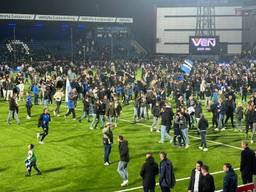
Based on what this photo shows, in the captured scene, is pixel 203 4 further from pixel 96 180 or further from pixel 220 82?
pixel 96 180

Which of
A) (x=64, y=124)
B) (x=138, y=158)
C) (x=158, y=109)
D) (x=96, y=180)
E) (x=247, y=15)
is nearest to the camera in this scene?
(x=96, y=180)

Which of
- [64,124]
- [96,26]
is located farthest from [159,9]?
[64,124]

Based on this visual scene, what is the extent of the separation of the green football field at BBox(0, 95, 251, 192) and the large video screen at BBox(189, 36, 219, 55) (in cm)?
3210

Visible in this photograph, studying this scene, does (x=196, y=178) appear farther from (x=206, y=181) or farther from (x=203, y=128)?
(x=203, y=128)

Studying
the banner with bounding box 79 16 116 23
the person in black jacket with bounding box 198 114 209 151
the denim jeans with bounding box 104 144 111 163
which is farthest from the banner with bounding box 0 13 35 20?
the denim jeans with bounding box 104 144 111 163

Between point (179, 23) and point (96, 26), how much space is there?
555 inches

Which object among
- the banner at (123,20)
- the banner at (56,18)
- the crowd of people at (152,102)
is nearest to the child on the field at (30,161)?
the crowd of people at (152,102)

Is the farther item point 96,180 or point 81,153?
point 81,153

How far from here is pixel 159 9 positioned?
8362 centimetres

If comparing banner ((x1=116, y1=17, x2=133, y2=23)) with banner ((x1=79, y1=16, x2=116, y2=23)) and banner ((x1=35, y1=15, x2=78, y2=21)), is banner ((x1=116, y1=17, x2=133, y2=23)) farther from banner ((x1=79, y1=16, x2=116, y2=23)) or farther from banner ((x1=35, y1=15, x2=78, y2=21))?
banner ((x1=35, y1=15, x2=78, y2=21))

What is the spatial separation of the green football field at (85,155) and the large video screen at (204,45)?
1264 inches

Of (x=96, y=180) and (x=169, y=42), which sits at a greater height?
(x=169, y=42)

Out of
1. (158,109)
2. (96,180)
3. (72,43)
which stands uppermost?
(72,43)

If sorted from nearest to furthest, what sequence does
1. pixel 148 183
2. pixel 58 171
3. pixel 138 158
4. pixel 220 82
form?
pixel 148 183 → pixel 58 171 → pixel 138 158 → pixel 220 82
